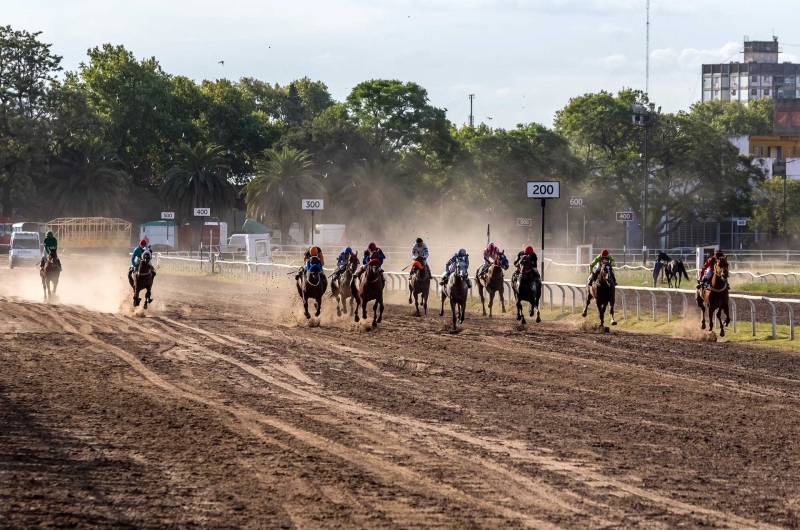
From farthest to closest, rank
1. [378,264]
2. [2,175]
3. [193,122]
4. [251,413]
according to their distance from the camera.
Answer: [193,122] < [2,175] < [378,264] < [251,413]

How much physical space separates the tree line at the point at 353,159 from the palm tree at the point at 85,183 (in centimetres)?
11

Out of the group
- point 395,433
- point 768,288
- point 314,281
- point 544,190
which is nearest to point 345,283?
point 314,281

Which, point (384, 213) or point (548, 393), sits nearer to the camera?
point (548, 393)

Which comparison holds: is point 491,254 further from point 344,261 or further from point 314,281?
point 314,281

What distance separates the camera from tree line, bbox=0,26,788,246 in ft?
239

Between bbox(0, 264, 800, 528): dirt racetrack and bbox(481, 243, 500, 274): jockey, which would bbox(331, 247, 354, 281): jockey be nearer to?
bbox(481, 243, 500, 274): jockey

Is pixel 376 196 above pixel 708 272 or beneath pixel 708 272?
above

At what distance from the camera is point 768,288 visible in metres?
35.4

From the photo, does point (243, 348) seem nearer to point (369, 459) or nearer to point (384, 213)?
point (369, 459)

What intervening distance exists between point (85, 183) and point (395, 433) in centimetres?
7855

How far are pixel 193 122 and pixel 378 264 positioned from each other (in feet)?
260

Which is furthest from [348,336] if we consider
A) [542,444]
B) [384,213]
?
[384,213]

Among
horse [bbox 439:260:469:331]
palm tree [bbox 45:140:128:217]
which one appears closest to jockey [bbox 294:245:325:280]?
horse [bbox 439:260:469:331]

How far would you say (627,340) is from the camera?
1930cm
